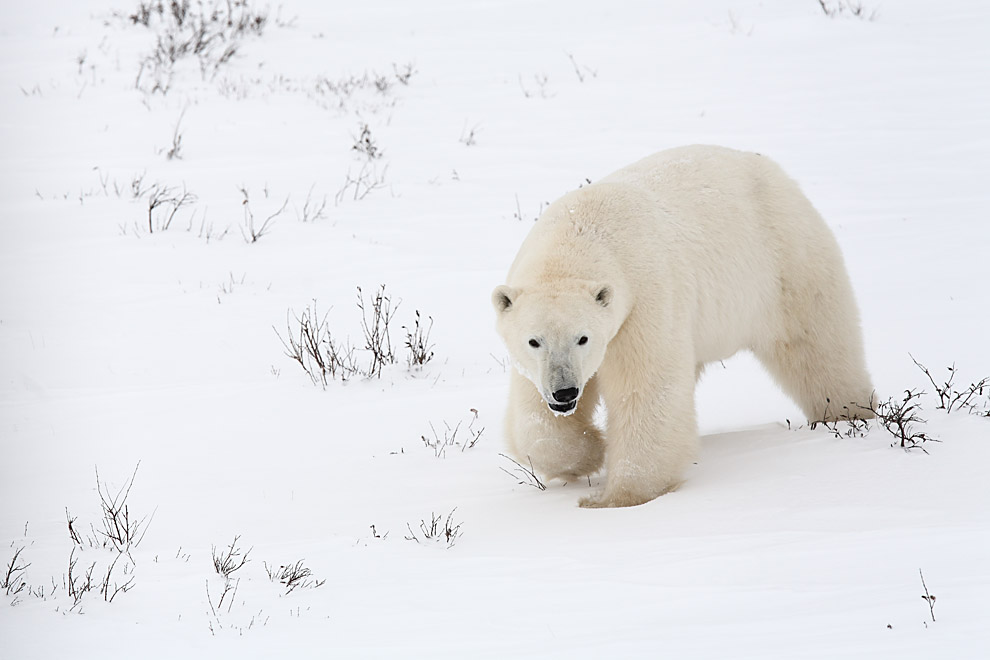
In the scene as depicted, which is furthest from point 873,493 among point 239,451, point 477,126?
point 477,126

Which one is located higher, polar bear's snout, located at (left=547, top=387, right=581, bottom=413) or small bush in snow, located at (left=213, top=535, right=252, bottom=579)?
polar bear's snout, located at (left=547, top=387, right=581, bottom=413)

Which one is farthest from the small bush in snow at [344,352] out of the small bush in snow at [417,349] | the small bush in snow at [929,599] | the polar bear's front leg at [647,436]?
the small bush in snow at [929,599]

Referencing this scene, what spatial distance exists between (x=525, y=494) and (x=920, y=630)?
2087mm

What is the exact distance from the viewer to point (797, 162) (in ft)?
31.8

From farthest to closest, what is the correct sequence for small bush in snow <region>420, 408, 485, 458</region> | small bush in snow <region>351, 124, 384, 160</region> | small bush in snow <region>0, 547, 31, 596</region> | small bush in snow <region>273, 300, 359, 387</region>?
1. small bush in snow <region>351, 124, 384, 160</region>
2. small bush in snow <region>273, 300, 359, 387</region>
3. small bush in snow <region>420, 408, 485, 458</region>
4. small bush in snow <region>0, 547, 31, 596</region>

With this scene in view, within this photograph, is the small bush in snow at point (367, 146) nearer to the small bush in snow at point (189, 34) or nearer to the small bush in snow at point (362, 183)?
the small bush in snow at point (362, 183)

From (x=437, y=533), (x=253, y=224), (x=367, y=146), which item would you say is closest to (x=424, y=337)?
(x=253, y=224)

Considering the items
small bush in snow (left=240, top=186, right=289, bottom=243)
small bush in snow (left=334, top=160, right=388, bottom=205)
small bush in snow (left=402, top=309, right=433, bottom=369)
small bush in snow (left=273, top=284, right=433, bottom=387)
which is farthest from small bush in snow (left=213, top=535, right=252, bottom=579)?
small bush in snow (left=334, top=160, right=388, bottom=205)

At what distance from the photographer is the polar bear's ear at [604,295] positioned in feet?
12.0

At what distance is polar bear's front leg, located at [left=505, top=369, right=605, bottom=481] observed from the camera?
13.4 ft

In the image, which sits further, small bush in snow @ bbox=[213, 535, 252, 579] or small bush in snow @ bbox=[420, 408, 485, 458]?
small bush in snow @ bbox=[420, 408, 485, 458]

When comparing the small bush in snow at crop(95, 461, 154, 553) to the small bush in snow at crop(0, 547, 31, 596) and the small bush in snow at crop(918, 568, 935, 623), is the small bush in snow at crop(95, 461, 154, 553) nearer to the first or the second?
the small bush in snow at crop(0, 547, 31, 596)

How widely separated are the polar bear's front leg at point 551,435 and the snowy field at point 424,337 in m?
0.14

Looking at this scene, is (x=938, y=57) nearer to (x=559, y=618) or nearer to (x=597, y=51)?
(x=597, y=51)
